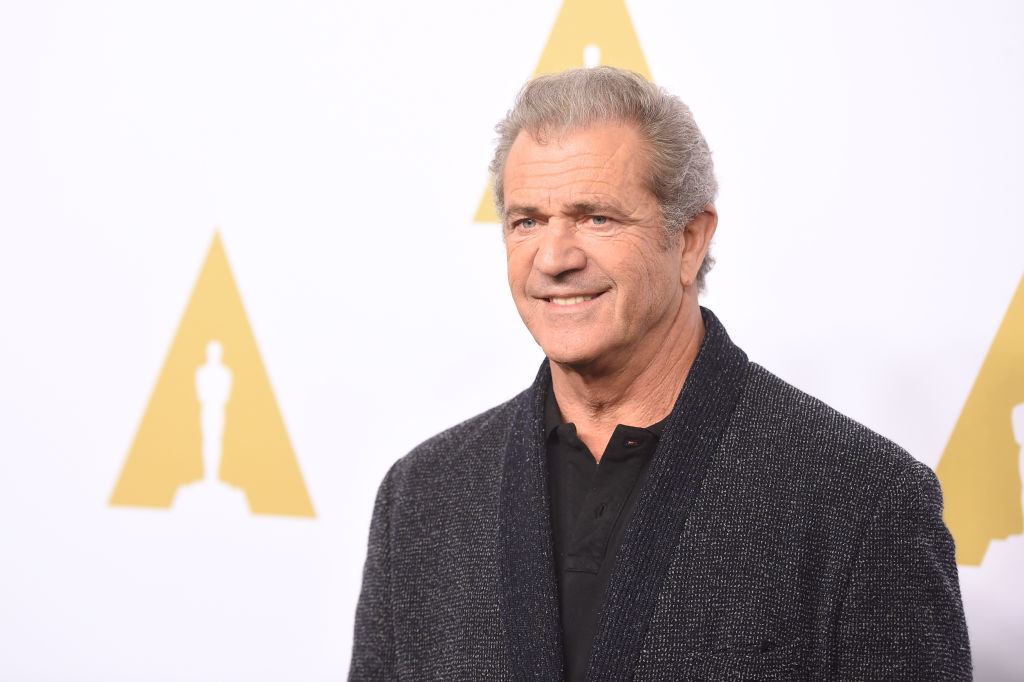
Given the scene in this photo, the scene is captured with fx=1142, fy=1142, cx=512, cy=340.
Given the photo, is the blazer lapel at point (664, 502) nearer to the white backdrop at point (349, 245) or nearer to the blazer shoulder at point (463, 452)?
the blazer shoulder at point (463, 452)

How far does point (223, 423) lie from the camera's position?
2023mm

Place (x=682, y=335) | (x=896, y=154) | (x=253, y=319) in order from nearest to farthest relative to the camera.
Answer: (x=682, y=335) → (x=896, y=154) → (x=253, y=319)

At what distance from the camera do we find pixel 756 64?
5.74 ft

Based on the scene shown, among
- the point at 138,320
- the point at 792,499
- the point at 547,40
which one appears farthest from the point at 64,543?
the point at 792,499

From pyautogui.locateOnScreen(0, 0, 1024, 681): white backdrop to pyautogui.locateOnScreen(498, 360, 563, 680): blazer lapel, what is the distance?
0.47 m

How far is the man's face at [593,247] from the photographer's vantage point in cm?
127

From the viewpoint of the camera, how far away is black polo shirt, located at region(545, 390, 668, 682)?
4.18ft

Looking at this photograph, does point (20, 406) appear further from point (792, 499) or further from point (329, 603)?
point (792, 499)

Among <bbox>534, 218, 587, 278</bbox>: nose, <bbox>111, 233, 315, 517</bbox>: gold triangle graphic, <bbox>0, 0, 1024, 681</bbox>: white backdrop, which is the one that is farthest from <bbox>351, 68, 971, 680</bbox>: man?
<bbox>111, 233, 315, 517</bbox>: gold triangle graphic

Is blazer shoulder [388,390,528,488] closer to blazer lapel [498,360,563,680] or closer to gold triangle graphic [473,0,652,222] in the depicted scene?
blazer lapel [498,360,563,680]

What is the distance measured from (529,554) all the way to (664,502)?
0.17 metres

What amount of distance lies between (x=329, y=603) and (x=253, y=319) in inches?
19.9

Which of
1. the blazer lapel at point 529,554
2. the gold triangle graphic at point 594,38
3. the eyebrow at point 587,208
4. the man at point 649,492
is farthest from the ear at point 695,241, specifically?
the gold triangle graphic at point 594,38

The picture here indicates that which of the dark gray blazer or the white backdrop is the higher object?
the white backdrop
